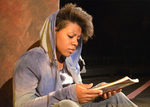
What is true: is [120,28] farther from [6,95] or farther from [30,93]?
[30,93]

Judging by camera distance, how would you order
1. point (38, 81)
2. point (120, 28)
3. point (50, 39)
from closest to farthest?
point (38, 81)
point (50, 39)
point (120, 28)

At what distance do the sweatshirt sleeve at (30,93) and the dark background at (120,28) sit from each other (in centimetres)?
616

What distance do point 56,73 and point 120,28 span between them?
7.05 meters

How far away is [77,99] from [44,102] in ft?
0.75

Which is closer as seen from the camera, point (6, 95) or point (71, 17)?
point (71, 17)

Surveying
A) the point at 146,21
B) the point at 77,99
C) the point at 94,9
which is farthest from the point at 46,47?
the point at 146,21

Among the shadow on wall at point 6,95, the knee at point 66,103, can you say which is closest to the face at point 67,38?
the knee at point 66,103

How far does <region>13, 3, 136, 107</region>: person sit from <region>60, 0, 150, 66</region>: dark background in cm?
575

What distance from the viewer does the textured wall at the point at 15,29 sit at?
1557 mm

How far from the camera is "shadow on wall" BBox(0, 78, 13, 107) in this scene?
5.16 ft

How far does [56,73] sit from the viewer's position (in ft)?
4.08

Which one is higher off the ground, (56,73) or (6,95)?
(56,73)

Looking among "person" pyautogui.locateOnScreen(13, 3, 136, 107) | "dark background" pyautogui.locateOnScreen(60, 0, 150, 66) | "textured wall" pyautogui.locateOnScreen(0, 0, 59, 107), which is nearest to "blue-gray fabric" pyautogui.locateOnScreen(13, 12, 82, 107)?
"person" pyautogui.locateOnScreen(13, 3, 136, 107)

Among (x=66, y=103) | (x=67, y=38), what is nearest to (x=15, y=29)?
(x=67, y=38)
